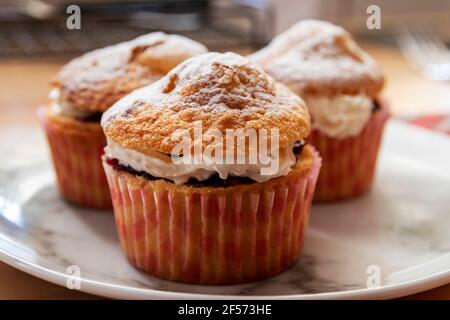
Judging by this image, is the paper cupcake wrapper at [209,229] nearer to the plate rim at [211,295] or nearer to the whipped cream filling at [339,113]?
the plate rim at [211,295]

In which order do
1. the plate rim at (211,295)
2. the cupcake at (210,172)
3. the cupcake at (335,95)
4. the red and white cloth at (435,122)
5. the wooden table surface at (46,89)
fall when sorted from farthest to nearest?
the wooden table surface at (46,89)
the red and white cloth at (435,122)
the cupcake at (335,95)
the cupcake at (210,172)
the plate rim at (211,295)

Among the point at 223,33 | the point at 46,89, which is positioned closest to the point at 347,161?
the point at 46,89

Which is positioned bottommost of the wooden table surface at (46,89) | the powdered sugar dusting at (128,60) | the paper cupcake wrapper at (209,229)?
the wooden table surface at (46,89)

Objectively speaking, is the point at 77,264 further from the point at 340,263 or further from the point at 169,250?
the point at 340,263

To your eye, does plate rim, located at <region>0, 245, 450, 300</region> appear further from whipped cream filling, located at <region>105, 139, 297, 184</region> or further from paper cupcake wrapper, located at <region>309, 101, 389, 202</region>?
paper cupcake wrapper, located at <region>309, 101, 389, 202</region>

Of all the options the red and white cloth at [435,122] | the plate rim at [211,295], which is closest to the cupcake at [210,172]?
the plate rim at [211,295]

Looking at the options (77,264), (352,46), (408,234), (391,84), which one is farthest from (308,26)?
(391,84)

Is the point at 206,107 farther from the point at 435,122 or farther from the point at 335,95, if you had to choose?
the point at 435,122

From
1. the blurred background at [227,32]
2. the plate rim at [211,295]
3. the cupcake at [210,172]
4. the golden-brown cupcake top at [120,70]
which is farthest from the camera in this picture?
the blurred background at [227,32]
